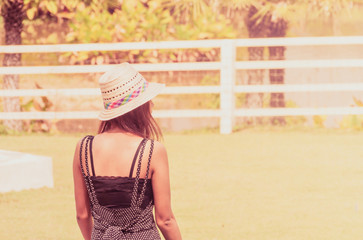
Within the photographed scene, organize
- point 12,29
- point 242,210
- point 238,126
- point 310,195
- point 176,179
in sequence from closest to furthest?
point 242,210
point 310,195
point 176,179
point 238,126
point 12,29

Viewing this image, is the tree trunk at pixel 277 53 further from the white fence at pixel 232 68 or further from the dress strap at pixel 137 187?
the dress strap at pixel 137 187

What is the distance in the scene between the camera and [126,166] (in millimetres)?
2918

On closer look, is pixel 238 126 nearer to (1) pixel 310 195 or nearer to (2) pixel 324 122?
(2) pixel 324 122

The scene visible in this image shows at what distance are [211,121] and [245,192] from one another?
6.76 meters

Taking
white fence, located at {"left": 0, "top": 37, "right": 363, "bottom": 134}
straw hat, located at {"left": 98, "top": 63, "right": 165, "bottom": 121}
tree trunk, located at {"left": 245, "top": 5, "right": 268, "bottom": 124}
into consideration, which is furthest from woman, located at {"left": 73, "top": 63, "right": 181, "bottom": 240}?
tree trunk, located at {"left": 245, "top": 5, "right": 268, "bottom": 124}

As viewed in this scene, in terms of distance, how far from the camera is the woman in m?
2.91

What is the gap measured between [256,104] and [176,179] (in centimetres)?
566

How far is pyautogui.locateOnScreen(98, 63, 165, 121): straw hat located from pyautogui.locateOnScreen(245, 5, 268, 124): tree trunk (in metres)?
10.1

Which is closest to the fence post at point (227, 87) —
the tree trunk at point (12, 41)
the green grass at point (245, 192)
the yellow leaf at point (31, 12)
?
the green grass at point (245, 192)

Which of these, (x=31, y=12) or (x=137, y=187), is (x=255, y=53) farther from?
(x=137, y=187)

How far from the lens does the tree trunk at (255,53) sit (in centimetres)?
1315

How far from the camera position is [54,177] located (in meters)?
7.95

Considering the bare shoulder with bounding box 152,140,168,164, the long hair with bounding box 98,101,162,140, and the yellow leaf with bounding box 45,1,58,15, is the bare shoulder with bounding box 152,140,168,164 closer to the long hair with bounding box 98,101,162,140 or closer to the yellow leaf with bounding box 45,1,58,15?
Answer: the long hair with bounding box 98,101,162,140

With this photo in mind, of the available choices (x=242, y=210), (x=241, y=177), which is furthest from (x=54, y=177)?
(x=242, y=210)
